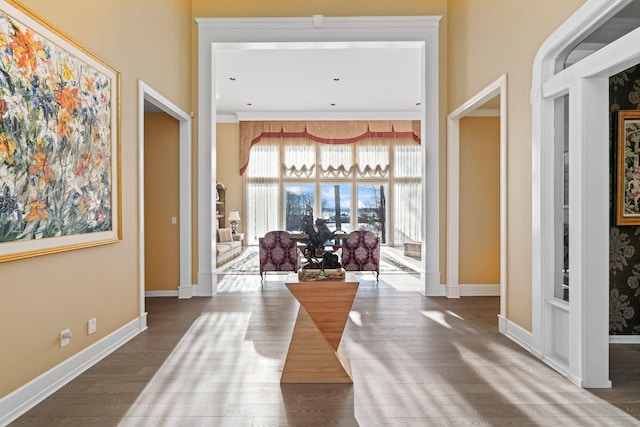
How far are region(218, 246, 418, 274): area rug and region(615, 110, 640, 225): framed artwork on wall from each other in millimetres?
4404

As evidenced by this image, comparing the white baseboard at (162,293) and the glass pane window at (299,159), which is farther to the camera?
the glass pane window at (299,159)

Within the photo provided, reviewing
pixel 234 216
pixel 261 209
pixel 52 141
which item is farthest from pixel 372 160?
pixel 52 141

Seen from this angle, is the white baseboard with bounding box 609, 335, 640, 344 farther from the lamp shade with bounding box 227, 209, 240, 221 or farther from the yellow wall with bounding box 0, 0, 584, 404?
the lamp shade with bounding box 227, 209, 240, 221

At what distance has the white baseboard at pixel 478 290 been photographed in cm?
561

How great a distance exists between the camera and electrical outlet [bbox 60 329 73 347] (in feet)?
9.35

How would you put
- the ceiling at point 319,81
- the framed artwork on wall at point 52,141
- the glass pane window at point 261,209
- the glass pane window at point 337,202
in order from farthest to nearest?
the glass pane window at point 337,202, the glass pane window at point 261,209, the ceiling at point 319,81, the framed artwork on wall at point 52,141

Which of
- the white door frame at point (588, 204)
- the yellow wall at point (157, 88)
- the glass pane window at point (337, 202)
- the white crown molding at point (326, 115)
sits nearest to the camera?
the yellow wall at point (157, 88)

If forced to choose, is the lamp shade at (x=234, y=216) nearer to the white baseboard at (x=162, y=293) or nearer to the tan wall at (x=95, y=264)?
the white baseboard at (x=162, y=293)

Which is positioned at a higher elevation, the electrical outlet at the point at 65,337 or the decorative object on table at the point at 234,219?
the decorative object on table at the point at 234,219

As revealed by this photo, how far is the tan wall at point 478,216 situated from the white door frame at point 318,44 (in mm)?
390

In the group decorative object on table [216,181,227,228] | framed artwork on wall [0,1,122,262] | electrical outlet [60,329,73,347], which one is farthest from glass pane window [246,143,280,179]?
electrical outlet [60,329,73,347]

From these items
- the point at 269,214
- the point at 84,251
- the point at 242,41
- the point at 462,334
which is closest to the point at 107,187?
the point at 84,251

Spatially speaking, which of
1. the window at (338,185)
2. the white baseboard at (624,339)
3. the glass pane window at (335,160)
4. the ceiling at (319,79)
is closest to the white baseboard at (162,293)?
the ceiling at (319,79)

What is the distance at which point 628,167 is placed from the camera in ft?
11.5
